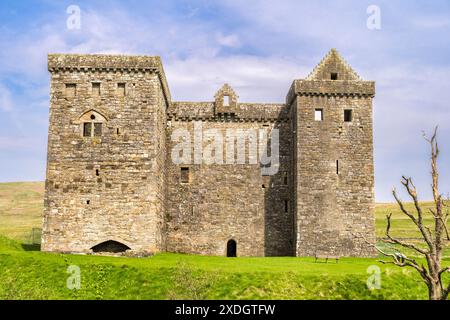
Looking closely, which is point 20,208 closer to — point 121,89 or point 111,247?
point 111,247

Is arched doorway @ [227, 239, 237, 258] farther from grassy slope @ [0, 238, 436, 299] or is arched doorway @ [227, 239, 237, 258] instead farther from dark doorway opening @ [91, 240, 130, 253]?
grassy slope @ [0, 238, 436, 299]

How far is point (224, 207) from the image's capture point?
39.5 meters

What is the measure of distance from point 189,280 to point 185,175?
1481 centimetres

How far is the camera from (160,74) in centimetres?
3484

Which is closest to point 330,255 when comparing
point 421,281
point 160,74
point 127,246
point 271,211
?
point 271,211

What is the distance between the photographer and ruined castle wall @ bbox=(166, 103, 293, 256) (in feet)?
128

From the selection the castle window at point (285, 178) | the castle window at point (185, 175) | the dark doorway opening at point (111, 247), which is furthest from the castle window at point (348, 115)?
the dark doorway opening at point (111, 247)

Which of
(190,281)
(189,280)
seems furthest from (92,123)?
(190,281)

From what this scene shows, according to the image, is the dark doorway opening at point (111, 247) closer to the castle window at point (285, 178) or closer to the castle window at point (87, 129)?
the castle window at point (87, 129)

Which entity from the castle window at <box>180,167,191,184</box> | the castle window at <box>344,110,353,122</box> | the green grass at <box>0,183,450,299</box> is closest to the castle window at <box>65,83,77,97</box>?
the castle window at <box>180,167,191,184</box>

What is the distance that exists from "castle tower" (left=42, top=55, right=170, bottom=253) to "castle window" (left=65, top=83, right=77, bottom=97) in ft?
0.20

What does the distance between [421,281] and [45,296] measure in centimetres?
1796

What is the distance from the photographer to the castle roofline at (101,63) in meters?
34.0

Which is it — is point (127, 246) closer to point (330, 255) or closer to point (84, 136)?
point (84, 136)
